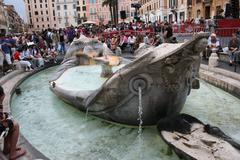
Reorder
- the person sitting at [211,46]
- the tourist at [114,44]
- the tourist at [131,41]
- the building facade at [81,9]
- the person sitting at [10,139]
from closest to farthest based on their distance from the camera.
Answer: the person sitting at [10,139]
the person sitting at [211,46]
the tourist at [114,44]
the tourist at [131,41]
the building facade at [81,9]

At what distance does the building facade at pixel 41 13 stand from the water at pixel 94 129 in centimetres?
11754

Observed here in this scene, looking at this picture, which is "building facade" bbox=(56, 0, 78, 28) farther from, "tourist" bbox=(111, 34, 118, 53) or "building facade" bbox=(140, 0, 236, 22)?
"tourist" bbox=(111, 34, 118, 53)

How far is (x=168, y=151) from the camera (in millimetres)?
5332

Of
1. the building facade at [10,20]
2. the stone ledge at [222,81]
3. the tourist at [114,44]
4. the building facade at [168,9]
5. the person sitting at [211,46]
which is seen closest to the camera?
the stone ledge at [222,81]

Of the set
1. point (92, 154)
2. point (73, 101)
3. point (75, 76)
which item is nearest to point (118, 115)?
point (92, 154)

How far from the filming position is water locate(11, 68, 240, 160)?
5.53 metres

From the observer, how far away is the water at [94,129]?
553 cm

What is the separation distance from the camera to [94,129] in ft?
21.9

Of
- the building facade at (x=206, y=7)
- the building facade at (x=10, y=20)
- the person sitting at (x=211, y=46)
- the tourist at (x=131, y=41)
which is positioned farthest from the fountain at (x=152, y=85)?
the building facade at (x=10, y=20)

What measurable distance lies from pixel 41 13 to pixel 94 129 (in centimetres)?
12357

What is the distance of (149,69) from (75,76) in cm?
485

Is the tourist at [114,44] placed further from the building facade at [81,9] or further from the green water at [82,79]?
the building facade at [81,9]

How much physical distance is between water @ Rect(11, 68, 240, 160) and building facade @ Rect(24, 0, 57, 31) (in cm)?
11754

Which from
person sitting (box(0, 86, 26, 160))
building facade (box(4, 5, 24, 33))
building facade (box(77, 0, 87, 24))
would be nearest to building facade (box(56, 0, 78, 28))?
building facade (box(77, 0, 87, 24))
